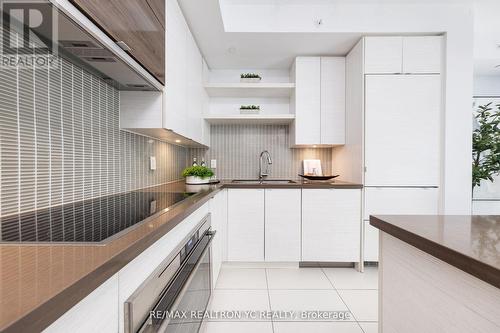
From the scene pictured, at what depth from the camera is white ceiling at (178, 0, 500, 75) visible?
2232mm

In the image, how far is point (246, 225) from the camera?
262 cm

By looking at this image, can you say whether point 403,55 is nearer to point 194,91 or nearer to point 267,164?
point 267,164

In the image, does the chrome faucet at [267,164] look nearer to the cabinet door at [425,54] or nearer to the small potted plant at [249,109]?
the small potted plant at [249,109]

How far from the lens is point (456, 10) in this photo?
8.05 feet


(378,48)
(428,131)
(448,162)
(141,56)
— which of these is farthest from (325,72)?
(141,56)

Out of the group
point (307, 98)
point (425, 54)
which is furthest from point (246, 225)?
point (425, 54)

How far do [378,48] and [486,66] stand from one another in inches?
82.5

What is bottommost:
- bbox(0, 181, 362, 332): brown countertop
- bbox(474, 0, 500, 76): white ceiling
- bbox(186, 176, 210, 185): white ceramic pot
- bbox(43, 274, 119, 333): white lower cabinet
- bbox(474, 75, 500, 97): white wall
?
bbox(43, 274, 119, 333): white lower cabinet

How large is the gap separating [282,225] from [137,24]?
81.0 inches

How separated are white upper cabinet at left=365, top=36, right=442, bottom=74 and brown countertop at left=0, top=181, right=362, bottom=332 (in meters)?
2.61

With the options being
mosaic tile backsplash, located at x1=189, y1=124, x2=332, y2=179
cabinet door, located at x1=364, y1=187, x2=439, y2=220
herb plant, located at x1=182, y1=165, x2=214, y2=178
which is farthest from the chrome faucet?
cabinet door, located at x1=364, y1=187, x2=439, y2=220

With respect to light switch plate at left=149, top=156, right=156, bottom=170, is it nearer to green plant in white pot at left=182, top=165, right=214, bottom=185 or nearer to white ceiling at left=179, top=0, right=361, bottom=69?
green plant in white pot at left=182, top=165, right=214, bottom=185

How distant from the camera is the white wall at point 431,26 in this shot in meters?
2.45

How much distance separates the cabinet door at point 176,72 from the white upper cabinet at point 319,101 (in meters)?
1.29
